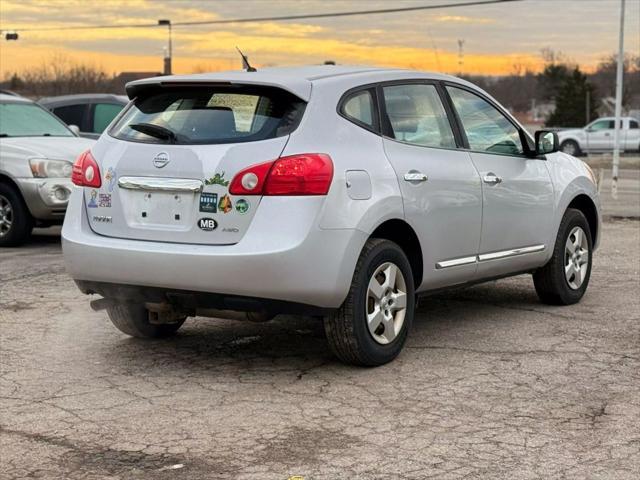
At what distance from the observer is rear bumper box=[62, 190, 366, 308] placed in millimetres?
5801

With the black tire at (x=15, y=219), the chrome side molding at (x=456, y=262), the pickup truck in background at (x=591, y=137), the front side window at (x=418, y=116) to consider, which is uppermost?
the front side window at (x=418, y=116)

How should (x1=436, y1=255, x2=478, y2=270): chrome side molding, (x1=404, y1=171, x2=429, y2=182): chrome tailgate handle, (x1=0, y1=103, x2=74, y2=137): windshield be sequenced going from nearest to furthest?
1. (x1=404, y1=171, x2=429, y2=182): chrome tailgate handle
2. (x1=436, y1=255, x2=478, y2=270): chrome side molding
3. (x1=0, y1=103, x2=74, y2=137): windshield

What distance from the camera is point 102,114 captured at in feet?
57.2

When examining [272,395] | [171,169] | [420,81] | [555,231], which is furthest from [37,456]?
[555,231]

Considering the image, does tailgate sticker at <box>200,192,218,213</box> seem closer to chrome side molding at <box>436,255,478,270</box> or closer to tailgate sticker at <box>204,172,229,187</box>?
tailgate sticker at <box>204,172,229,187</box>

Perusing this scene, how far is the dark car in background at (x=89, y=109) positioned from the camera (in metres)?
17.4

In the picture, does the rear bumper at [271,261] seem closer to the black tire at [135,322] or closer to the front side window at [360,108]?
the front side window at [360,108]

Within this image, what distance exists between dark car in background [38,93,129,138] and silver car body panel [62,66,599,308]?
1079cm

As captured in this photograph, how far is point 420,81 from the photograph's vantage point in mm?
7148

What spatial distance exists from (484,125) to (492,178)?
0.43 metres

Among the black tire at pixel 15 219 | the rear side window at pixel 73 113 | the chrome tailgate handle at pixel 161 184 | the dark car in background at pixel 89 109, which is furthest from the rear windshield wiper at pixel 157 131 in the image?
the rear side window at pixel 73 113

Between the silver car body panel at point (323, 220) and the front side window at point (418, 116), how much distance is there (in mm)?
78

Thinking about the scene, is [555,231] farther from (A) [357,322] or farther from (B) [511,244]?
(A) [357,322]

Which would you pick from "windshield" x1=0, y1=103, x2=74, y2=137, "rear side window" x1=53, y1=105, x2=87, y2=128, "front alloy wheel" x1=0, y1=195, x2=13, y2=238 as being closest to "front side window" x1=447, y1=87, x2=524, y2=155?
"front alloy wheel" x1=0, y1=195, x2=13, y2=238
